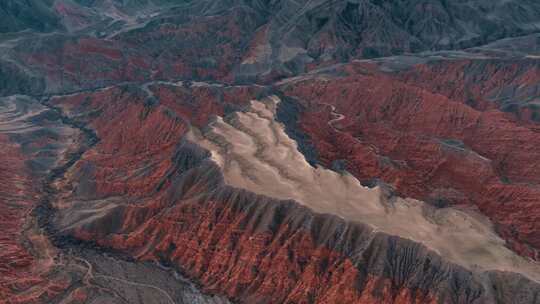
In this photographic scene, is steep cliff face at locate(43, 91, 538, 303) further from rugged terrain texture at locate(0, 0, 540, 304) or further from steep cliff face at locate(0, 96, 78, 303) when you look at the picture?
steep cliff face at locate(0, 96, 78, 303)

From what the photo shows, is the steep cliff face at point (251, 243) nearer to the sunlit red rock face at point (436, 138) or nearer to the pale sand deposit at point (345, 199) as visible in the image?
the pale sand deposit at point (345, 199)

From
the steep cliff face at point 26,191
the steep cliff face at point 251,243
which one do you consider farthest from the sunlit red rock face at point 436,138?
the steep cliff face at point 26,191

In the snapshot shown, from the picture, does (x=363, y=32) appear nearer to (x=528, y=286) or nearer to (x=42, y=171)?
(x=42, y=171)

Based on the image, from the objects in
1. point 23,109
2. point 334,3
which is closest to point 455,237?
point 23,109

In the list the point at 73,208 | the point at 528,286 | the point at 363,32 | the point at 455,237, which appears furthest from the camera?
the point at 363,32

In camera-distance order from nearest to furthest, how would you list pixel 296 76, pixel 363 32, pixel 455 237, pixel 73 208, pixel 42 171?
pixel 455 237 → pixel 73 208 → pixel 42 171 → pixel 296 76 → pixel 363 32

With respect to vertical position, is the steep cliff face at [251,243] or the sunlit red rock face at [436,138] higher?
the steep cliff face at [251,243]
